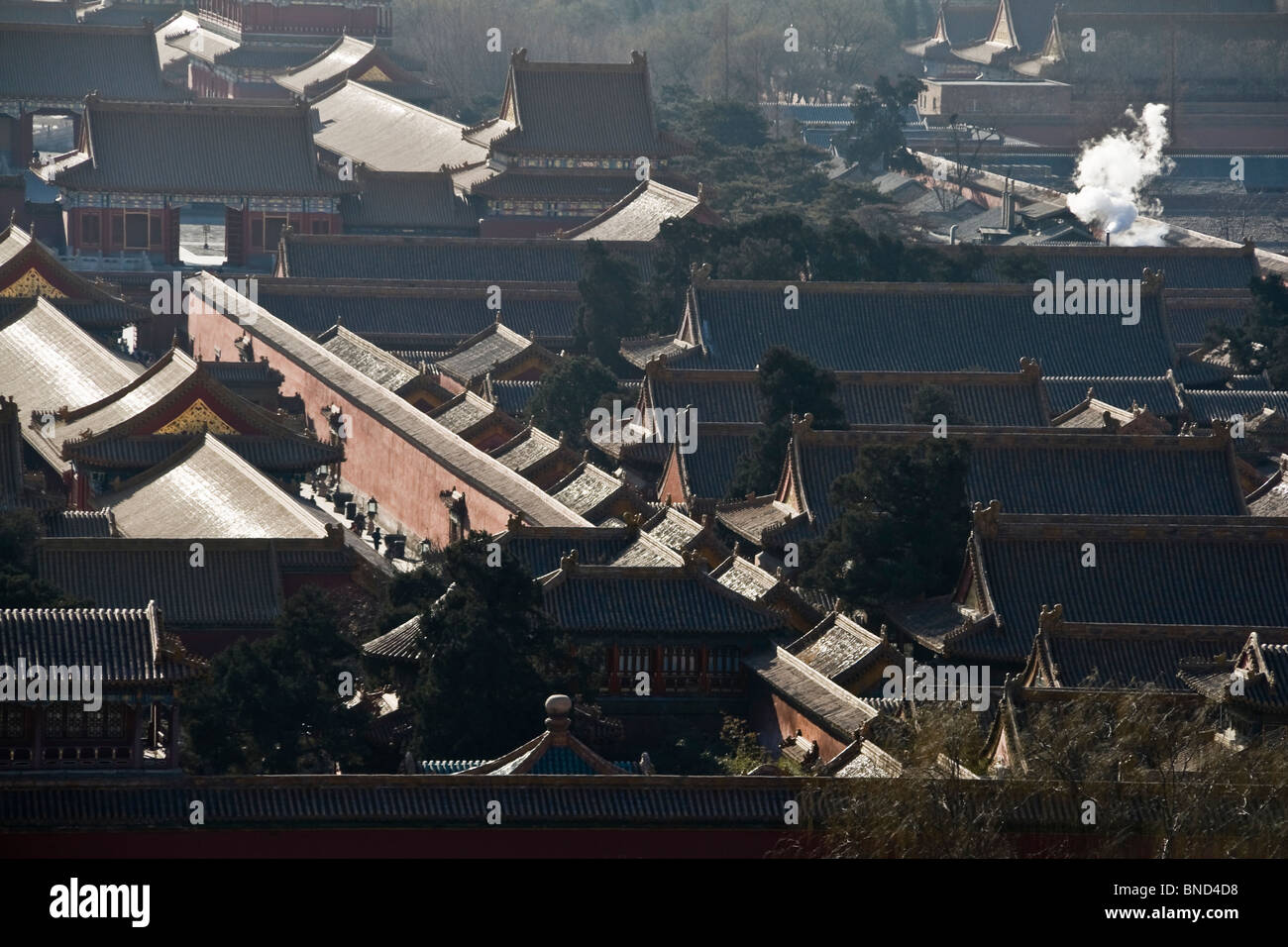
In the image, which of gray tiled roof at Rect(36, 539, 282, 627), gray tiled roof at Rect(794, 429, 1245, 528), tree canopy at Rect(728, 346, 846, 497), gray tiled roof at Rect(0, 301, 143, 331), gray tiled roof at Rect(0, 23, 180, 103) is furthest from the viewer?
gray tiled roof at Rect(0, 23, 180, 103)

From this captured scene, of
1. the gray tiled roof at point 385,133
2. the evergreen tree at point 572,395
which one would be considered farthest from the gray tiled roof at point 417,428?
the gray tiled roof at point 385,133

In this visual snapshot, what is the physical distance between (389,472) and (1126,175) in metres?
44.2

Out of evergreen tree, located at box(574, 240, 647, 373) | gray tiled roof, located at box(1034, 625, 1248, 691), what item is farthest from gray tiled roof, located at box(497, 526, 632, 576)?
evergreen tree, located at box(574, 240, 647, 373)

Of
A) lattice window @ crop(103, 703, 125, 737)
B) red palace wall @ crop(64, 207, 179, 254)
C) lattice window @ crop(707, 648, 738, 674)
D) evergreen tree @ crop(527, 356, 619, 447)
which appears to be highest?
lattice window @ crop(103, 703, 125, 737)

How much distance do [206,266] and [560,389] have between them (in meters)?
19.7

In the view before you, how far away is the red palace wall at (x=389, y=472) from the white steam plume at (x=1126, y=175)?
25.2 m

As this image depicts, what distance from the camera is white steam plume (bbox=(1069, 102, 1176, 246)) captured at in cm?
6956

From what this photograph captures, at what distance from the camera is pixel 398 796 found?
2523 cm

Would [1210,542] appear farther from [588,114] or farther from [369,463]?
[588,114]

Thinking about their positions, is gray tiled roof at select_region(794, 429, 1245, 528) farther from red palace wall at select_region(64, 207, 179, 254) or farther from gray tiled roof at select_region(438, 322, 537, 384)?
red palace wall at select_region(64, 207, 179, 254)

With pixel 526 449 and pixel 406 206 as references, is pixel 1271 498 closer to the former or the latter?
pixel 526 449

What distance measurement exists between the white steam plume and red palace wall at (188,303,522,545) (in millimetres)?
25189
